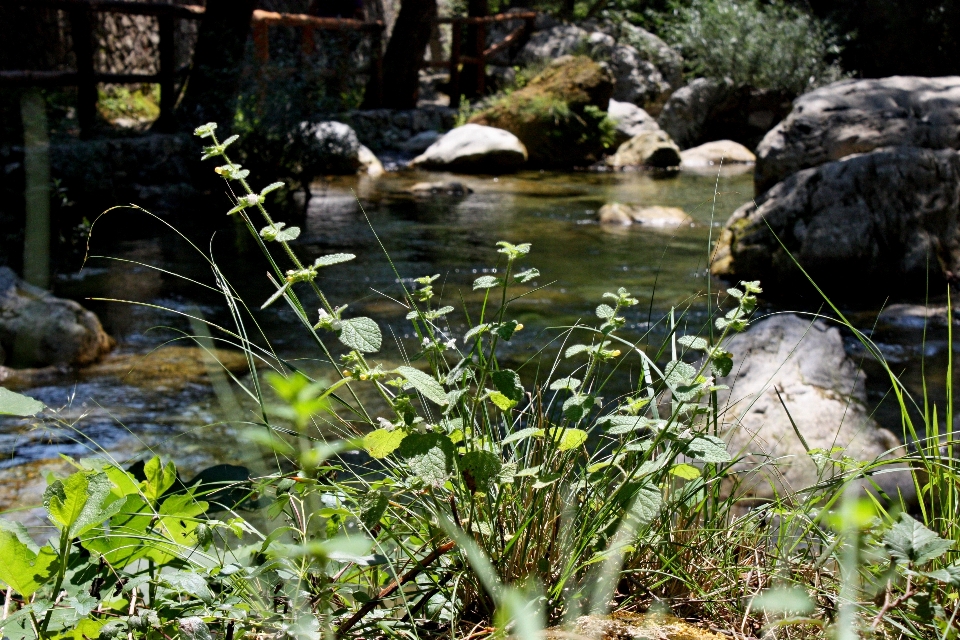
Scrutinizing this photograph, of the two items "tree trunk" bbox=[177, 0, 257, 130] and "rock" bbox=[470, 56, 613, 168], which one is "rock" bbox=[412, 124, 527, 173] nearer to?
"rock" bbox=[470, 56, 613, 168]

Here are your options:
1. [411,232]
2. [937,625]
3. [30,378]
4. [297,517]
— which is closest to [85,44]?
[411,232]

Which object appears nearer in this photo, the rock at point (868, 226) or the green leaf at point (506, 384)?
the green leaf at point (506, 384)

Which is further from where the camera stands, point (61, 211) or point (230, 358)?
point (61, 211)

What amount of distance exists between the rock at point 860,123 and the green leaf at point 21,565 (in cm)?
619

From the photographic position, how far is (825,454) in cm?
138

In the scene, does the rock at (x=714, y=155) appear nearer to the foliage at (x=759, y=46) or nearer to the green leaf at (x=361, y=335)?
the foliage at (x=759, y=46)

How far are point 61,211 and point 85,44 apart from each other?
7.18 ft

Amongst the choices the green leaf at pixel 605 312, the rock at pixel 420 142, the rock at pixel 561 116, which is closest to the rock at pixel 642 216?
the rock at pixel 561 116

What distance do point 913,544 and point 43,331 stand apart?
4.24m

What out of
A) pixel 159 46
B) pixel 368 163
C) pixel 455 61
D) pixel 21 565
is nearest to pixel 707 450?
pixel 21 565

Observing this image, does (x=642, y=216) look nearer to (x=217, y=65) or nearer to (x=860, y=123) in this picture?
(x=860, y=123)

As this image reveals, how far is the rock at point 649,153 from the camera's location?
12422 mm

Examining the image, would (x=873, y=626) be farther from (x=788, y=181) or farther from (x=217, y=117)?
(x=217, y=117)

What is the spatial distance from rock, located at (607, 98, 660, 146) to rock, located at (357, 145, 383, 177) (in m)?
3.77
